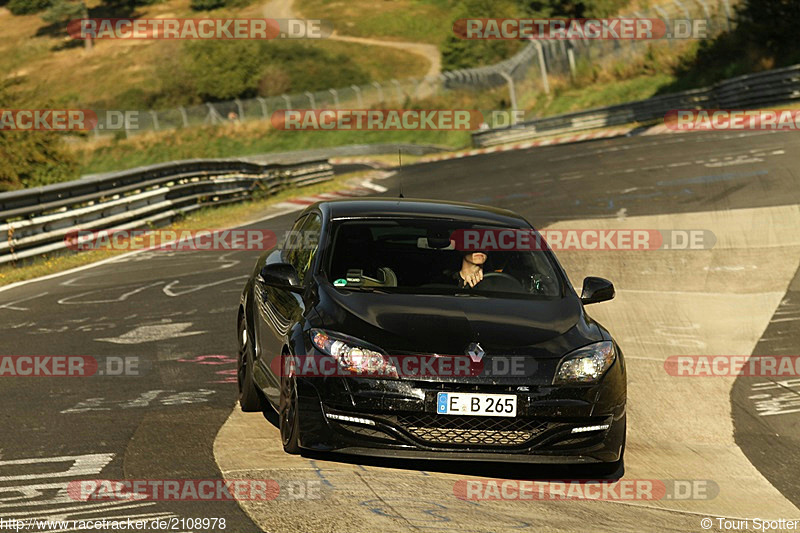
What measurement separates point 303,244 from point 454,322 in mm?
1872

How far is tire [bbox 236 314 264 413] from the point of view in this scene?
27.5 ft

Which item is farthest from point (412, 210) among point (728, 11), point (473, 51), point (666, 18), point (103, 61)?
point (103, 61)

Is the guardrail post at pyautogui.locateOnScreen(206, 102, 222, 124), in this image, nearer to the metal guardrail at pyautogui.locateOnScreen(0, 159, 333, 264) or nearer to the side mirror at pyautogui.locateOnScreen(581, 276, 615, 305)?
the metal guardrail at pyautogui.locateOnScreen(0, 159, 333, 264)

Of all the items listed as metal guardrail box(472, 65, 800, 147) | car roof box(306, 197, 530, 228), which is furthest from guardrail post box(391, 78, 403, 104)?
car roof box(306, 197, 530, 228)

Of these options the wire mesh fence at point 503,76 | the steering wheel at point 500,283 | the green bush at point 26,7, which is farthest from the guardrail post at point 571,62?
the green bush at point 26,7

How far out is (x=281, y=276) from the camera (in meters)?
7.66

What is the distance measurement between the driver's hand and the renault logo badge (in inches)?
45.9

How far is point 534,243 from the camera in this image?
27.5 feet

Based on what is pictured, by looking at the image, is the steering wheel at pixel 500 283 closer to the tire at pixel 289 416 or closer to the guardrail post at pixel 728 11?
the tire at pixel 289 416

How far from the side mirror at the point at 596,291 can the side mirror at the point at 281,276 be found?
6.52 ft

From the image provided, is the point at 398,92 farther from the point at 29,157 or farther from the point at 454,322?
the point at 454,322

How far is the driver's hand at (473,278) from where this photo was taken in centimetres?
787

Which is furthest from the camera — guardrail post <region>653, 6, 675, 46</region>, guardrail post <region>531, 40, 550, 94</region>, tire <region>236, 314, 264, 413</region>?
guardrail post <region>531, 40, 550, 94</region>

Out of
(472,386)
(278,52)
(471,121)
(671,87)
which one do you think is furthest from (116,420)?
(278,52)
